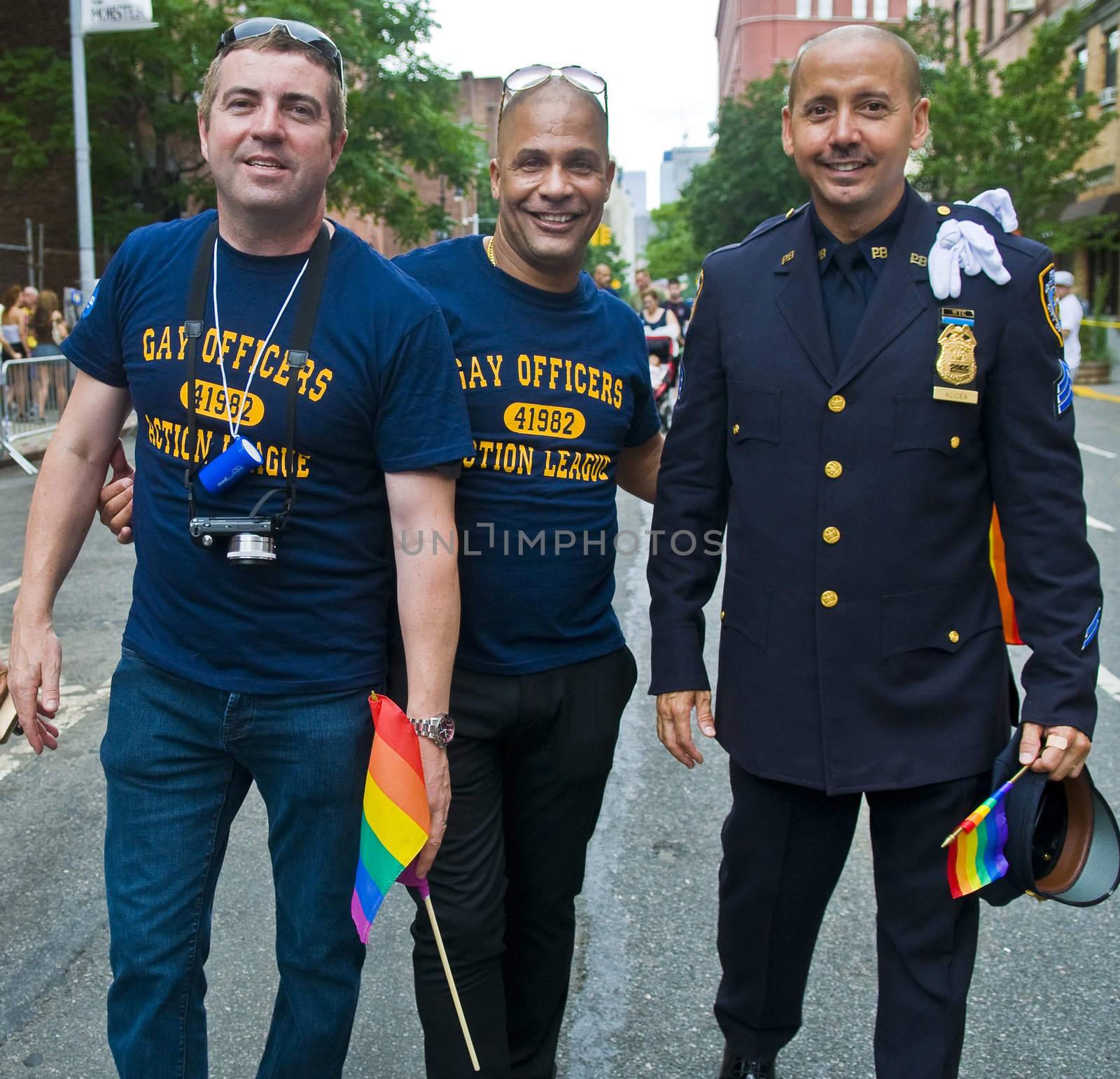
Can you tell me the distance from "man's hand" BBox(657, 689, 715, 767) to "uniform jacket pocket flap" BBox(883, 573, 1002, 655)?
1.40 ft

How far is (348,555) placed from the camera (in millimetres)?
2312

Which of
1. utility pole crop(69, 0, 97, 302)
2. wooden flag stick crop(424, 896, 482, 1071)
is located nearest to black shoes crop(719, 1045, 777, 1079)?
wooden flag stick crop(424, 896, 482, 1071)

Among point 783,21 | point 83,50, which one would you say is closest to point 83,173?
point 83,50

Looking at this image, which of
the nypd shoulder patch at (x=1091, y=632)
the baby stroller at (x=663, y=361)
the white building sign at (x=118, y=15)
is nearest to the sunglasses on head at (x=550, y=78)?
the nypd shoulder patch at (x=1091, y=632)

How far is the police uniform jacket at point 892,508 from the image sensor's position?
7.87 ft

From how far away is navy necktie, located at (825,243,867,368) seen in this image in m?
2.51

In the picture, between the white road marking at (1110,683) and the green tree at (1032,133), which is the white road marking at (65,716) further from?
the green tree at (1032,133)

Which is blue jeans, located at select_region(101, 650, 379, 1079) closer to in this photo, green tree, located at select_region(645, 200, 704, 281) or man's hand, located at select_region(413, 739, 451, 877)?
man's hand, located at select_region(413, 739, 451, 877)

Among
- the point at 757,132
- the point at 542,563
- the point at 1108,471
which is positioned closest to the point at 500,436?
the point at 542,563

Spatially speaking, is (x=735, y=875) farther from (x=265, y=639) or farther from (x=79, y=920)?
(x=79, y=920)

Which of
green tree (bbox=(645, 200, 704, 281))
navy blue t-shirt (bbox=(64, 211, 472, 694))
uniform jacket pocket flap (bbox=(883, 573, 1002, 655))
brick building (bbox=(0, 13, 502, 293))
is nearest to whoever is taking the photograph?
navy blue t-shirt (bbox=(64, 211, 472, 694))

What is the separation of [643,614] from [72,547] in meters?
5.31

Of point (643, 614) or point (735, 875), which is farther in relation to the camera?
point (643, 614)

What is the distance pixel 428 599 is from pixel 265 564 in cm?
29
